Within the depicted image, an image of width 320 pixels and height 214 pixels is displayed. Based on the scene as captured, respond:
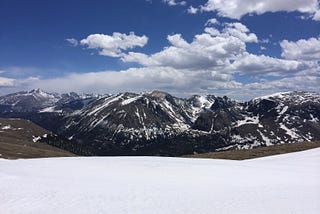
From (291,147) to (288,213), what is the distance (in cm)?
6005

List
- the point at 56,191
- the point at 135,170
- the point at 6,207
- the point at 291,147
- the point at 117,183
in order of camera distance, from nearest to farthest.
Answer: the point at 6,207 < the point at 56,191 < the point at 117,183 < the point at 135,170 < the point at 291,147

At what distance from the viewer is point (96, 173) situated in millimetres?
33000

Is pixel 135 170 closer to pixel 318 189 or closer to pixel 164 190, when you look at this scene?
pixel 164 190

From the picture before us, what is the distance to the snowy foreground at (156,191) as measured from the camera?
784 inches

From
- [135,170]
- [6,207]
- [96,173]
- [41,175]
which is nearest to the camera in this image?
[6,207]

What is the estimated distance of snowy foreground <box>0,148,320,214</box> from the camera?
1992 centimetres

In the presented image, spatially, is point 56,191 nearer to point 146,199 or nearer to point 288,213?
point 146,199

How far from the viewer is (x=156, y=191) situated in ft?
79.9

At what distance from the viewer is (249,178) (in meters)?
31.3

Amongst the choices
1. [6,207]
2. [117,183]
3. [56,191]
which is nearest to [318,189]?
[117,183]

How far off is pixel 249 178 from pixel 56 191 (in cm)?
1749

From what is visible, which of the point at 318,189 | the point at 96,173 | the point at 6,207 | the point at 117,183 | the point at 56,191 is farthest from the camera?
the point at 96,173

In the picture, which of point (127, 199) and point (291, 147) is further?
point (291, 147)

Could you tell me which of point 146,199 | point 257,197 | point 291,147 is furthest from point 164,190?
point 291,147
